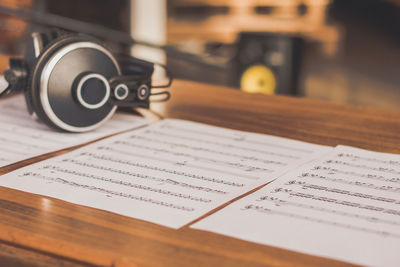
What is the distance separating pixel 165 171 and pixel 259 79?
275cm

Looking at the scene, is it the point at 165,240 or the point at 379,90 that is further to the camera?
the point at 379,90

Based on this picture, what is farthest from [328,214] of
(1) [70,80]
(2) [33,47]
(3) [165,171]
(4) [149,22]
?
(4) [149,22]

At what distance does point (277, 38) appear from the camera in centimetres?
332

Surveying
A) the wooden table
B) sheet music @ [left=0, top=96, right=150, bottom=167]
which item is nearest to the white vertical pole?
sheet music @ [left=0, top=96, right=150, bottom=167]

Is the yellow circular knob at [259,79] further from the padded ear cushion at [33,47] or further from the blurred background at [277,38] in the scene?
the padded ear cushion at [33,47]

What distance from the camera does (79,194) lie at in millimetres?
608

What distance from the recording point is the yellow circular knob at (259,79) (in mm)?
3326

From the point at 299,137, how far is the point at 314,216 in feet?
1.09

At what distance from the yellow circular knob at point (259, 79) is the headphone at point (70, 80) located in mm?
2460

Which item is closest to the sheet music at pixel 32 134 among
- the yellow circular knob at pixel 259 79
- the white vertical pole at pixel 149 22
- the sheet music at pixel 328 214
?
the sheet music at pixel 328 214

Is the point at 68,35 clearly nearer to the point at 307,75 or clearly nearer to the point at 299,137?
the point at 299,137

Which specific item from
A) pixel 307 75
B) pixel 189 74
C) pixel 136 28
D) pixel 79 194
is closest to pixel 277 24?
pixel 307 75

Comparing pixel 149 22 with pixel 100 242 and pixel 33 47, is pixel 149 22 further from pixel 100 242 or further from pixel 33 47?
pixel 100 242

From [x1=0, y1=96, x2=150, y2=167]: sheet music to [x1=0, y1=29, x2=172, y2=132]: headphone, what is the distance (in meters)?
0.02
